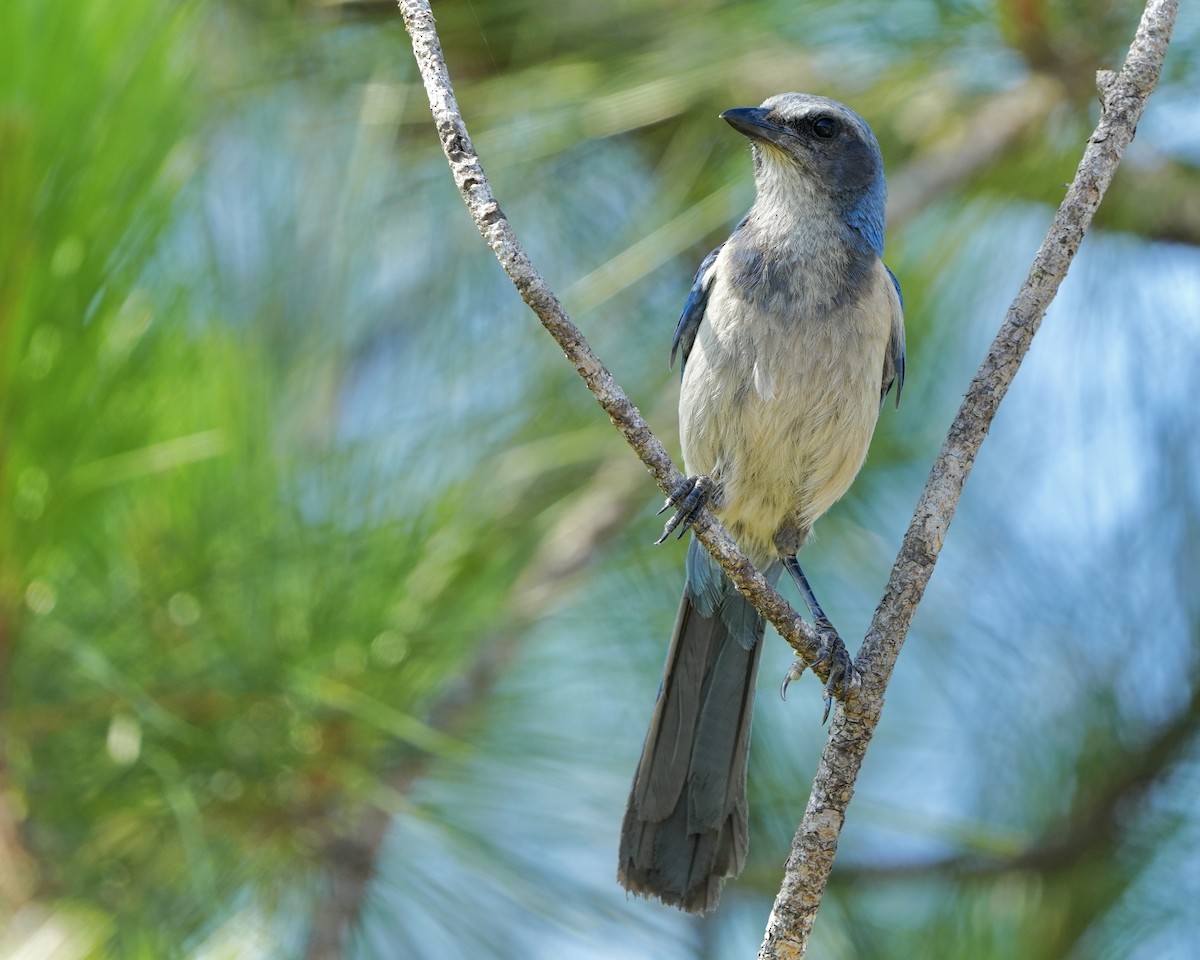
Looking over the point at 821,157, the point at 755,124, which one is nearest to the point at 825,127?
the point at 821,157

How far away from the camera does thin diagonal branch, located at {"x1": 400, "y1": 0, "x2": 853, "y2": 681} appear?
6.25ft

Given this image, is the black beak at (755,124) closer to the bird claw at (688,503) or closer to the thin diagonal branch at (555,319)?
the bird claw at (688,503)

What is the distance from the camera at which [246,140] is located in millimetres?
3643

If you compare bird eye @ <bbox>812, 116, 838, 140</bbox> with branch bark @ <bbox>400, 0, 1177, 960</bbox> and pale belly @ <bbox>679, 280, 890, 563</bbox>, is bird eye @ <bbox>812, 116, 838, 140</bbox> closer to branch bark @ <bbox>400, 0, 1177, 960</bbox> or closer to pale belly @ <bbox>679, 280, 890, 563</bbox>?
pale belly @ <bbox>679, 280, 890, 563</bbox>

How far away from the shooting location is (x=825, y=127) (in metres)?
3.30

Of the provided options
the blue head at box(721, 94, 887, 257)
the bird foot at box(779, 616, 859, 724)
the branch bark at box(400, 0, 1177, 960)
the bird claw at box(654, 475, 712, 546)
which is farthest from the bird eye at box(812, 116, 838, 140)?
the bird foot at box(779, 616, 859, 724)

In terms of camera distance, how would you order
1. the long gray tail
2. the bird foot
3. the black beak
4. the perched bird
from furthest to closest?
the black beak, the perched bird, the long gray tail, the bird foot

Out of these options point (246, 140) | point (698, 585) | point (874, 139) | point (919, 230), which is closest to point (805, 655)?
point (698, 585)

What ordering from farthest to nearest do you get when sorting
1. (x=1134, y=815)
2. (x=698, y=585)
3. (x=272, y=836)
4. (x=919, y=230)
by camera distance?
(x=919, y=230) < (x=1134, y=815) < (x=698, y=585) < (x=272, y=836)

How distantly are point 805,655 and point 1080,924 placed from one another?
1.72 meters

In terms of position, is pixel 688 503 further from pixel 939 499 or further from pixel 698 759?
pixel 698 759

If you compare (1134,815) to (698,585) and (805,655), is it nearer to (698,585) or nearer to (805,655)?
(698,585)

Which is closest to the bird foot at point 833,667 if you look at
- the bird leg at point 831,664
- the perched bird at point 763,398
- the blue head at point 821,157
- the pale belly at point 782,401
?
the bird leg at point 831,664

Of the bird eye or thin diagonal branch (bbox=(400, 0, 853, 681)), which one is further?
the bird eye
